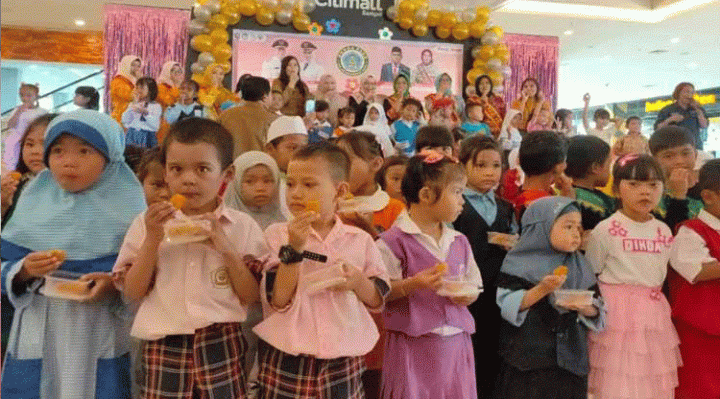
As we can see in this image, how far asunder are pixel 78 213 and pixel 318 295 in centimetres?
72

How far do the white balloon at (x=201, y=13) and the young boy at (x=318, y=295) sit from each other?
6799mm

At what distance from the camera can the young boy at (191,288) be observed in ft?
6.00

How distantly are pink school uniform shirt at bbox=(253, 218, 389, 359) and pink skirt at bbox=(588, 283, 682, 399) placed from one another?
1041mm

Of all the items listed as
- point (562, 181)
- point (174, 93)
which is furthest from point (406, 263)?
point (174, 93)

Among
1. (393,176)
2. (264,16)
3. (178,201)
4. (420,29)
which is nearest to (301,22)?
(264,16)

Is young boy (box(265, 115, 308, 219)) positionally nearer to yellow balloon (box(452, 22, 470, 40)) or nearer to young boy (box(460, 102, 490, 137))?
young boy (box(460, 102, 490, 137))

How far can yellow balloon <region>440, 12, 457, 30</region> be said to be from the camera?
9.22 m

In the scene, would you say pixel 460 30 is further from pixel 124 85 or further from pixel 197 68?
pixel 124 85

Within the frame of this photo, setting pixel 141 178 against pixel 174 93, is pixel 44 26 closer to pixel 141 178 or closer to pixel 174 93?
pixel 174 93

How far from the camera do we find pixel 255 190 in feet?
8.47

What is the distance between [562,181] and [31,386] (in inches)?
85.3

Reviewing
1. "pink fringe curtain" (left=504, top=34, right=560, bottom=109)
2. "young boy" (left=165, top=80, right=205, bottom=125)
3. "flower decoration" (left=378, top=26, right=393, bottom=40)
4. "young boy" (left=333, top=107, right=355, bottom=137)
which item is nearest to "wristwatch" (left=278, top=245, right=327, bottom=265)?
"young boy" (left=333, top=107, right=355, bottom=137)

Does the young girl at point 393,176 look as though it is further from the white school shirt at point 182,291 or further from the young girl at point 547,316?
the white school shirt at point 182,291

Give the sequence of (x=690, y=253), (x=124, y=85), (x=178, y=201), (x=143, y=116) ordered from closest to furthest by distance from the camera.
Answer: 1. (x=178, y=201)
2. (x=690, y=253)
3. (x=143, y=116)
4. (x=124, y=85)
